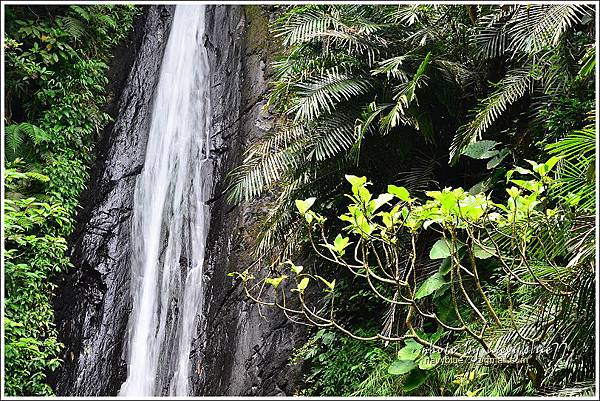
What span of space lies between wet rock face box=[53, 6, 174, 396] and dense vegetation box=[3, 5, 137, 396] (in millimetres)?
181

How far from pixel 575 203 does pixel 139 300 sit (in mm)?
4885

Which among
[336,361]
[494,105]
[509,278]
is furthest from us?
[336,361]

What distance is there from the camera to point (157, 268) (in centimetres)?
628

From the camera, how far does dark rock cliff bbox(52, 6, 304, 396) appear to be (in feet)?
16.7

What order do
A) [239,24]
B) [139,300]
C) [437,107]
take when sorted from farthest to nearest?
[239,24], [139,300], [437,107]

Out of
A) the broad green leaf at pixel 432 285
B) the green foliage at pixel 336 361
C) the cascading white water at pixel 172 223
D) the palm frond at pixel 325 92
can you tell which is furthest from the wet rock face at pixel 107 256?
the broad green leaf at pixel 432 285

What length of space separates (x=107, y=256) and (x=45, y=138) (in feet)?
4.62

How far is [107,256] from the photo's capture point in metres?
6.44

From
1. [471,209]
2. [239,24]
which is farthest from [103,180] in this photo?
[471,209]

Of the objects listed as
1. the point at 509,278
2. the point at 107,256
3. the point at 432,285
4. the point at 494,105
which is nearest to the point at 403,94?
the point at 494,105

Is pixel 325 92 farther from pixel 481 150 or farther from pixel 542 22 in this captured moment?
pixel 542 22

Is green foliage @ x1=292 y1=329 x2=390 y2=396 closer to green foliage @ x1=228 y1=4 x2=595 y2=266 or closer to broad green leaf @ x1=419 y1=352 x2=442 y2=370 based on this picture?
green foliage @ x1=228 y1=4 x2=595 y2=266

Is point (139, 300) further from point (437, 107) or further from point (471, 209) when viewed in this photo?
point (471, 209)

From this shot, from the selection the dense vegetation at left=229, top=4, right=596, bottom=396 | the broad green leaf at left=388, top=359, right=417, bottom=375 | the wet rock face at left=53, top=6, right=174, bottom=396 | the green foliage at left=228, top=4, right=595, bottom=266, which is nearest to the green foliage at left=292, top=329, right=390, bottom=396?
the dense vegetation at left=229, top=4, right=596, bottom=396
